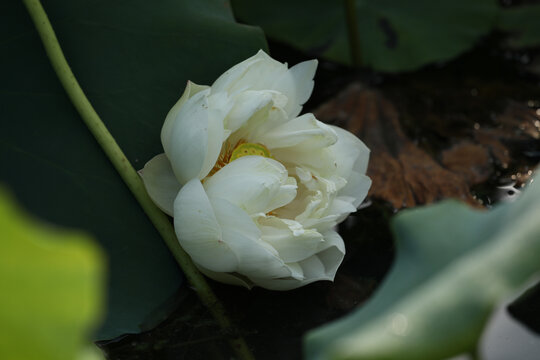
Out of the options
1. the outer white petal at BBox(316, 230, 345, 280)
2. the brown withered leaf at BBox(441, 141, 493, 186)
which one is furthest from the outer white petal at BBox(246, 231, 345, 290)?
the brown withered leaf at BBox(441, 141, 493, 186)

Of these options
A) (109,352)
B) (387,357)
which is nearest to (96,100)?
(109,352)

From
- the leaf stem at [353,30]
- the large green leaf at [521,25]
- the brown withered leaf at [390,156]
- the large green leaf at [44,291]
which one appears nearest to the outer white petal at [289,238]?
the brown withered leaf at [390,156]

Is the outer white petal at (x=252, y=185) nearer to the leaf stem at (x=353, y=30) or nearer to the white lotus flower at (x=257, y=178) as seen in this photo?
the white lotus flower at (x=257, y=178)

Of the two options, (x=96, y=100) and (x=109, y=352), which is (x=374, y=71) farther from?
(x=109, y=352)

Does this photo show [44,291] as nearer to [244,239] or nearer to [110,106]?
[244,239]

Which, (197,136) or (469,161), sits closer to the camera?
(197,136)

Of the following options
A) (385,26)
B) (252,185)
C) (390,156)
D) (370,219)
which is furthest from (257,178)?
(385,26)
